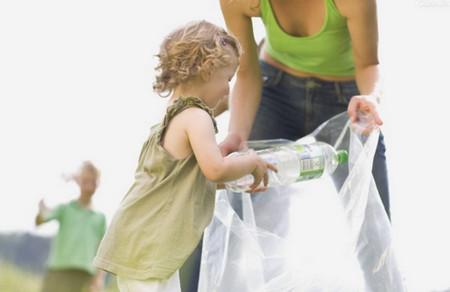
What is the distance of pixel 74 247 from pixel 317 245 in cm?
196

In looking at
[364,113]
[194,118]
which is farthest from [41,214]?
[194,118]

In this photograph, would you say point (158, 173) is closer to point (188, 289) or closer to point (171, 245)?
point (171, 245)

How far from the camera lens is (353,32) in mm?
2740

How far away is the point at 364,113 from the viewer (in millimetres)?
2674

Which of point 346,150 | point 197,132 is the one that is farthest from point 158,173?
point 346,150

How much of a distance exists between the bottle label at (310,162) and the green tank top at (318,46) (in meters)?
0.28

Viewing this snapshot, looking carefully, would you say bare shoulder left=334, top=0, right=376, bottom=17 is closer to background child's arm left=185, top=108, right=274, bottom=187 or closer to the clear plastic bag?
the clear plastic bag

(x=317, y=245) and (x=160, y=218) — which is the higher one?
(x=160, y=218)

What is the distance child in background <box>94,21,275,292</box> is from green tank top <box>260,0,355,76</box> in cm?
44

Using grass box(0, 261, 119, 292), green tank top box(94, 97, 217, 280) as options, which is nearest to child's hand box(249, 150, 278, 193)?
green tank top box(94, 97, 217, 280)

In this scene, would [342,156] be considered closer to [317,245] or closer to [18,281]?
[317,245]

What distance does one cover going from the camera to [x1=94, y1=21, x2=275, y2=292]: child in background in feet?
7.71

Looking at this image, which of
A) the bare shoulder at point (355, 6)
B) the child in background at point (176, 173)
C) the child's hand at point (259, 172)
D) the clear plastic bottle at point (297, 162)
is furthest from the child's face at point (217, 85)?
the bare shoulder at point (355, 6)

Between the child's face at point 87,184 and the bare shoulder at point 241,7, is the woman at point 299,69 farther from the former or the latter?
the child's face at point 87,184
